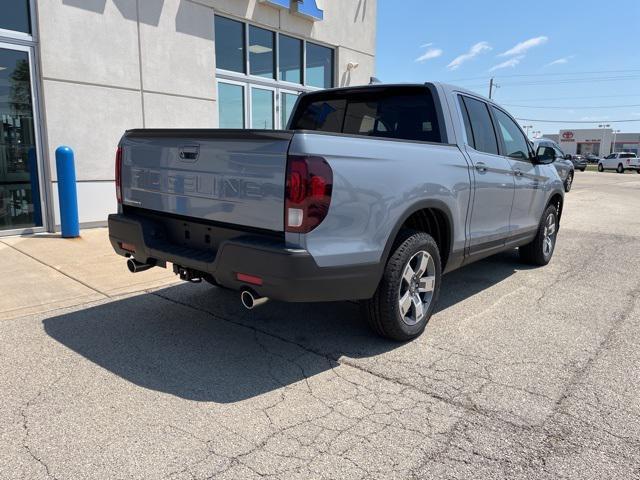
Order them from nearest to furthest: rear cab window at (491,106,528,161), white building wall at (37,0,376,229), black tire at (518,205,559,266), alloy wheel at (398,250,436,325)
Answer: alloy wheel at (398,250,436,325) < rear cab window at (491,106,528,161) < black tire at (518,205,559,266) < white building wall at (37,0,376,229)

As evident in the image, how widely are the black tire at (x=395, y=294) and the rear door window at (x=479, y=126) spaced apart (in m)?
1.36

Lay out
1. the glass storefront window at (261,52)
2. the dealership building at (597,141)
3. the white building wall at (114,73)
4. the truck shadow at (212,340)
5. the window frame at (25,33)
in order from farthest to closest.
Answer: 1. the dealership building at (597,141)
2. the glass storefront window at (261,52)
3. the white building wall at (114,73)
4. the window frame at (25,33)
5. the truck shadow at (212,340)

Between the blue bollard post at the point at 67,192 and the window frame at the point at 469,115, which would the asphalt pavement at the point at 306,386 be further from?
the blue bollard post at the point at 67,192

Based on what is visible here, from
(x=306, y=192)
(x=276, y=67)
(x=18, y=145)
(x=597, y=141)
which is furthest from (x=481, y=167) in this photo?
(x=597, y=141)

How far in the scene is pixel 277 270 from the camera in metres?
3.00

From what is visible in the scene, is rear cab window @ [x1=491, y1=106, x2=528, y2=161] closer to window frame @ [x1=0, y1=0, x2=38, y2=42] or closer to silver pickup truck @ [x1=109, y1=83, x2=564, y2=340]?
silver pickup truck @ [x1=109, y1=83, x2=564, y2=340]

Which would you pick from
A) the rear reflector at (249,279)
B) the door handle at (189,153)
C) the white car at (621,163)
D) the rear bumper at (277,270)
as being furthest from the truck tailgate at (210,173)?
the white car at (621,163)

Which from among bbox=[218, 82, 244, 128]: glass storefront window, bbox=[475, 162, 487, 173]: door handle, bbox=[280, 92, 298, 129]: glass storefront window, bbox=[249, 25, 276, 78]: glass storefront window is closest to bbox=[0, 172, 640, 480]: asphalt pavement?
bbox=[475, 162, 487, 173]: door handle

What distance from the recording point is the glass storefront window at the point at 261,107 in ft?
37.2

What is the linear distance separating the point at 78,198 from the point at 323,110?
512cm

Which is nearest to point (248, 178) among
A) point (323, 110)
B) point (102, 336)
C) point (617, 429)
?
point (102, 336)

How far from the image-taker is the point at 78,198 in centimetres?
838

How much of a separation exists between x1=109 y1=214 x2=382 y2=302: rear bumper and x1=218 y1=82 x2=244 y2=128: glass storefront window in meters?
7.55

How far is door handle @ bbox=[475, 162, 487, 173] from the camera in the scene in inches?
181
